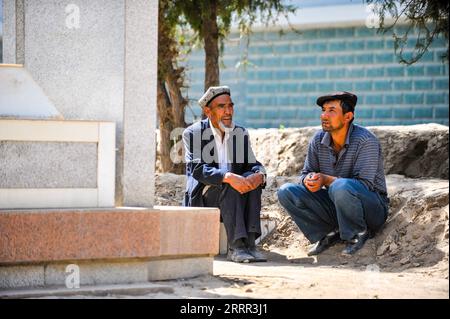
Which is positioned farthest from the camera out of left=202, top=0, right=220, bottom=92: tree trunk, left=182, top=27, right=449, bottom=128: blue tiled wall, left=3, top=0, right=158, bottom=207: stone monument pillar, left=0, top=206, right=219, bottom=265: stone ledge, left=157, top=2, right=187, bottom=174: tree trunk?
left=182, top=27, right=449, bottom=128: blue tiled wall

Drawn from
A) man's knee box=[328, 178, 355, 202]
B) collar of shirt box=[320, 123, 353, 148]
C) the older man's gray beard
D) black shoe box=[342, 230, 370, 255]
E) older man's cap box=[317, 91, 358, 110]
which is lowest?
black shoe box=[342, 230, 370, 255]

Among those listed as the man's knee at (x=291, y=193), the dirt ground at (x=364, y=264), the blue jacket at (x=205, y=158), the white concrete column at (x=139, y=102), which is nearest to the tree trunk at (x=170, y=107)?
the dirt ground at (x=364, y=264)

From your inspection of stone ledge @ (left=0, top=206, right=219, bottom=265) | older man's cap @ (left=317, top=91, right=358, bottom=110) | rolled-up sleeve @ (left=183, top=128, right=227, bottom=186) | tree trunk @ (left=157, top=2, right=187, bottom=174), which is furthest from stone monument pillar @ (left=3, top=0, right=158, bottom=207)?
tree trunk @ (left=157, top=2, right=187, bottom=174)

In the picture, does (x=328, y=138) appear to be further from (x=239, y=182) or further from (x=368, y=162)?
(x=239, y=182)

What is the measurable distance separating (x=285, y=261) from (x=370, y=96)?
1033 cm

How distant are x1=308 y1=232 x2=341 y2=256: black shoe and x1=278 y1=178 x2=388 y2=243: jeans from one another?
1.4 inches

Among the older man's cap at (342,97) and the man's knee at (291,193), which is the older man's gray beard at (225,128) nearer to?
the man's knee at (291,193)

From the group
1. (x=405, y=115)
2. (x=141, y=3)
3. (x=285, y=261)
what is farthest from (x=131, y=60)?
(x=405, y=115)

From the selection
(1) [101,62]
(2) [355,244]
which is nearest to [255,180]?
(2) [355,244]

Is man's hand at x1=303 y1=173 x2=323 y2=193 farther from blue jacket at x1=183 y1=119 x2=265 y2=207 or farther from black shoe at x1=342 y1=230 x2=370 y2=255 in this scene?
black shoe at x1=342 y1=230 x2=370 y2=255

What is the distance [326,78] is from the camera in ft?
58.9

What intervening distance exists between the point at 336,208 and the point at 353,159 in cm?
45

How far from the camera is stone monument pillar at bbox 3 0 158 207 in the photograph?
248 inches

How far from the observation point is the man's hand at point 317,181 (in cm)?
754
